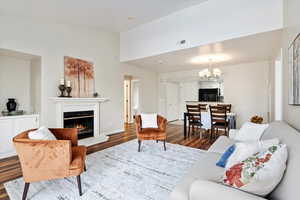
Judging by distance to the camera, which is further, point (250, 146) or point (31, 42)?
point (31, 42)

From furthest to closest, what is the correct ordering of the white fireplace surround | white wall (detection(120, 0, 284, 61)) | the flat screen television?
the flat screen television → the white fireplace surround → white wall (detection(120, 0, 284, 61))

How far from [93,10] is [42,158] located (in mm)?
3143

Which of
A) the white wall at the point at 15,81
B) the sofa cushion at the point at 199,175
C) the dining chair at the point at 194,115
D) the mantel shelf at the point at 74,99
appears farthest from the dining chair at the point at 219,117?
the white wall at the point at 15,81

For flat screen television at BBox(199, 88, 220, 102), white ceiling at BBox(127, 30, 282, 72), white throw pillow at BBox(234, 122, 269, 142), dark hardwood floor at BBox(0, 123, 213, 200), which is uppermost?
white ceiling at BBox(127, 30, 282, 72)

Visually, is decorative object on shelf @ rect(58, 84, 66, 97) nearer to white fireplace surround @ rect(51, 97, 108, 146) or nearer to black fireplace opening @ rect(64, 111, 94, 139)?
white fireplace surround @ rect(51, 97, 108, 146)

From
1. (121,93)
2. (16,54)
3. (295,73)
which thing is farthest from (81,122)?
(295,73)

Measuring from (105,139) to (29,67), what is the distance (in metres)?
2.61

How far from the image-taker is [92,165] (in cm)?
243

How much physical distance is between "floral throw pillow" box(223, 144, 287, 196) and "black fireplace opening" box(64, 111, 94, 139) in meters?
3.69

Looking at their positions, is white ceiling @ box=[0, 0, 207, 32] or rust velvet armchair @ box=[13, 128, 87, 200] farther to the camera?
white ceiling @ box=[0, 0, 207, 32]

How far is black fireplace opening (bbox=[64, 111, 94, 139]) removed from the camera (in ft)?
11.9

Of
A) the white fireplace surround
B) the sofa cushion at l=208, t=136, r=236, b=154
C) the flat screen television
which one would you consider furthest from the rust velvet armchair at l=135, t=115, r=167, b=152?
the flat screen television

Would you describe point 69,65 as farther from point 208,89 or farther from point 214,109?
point 208,89

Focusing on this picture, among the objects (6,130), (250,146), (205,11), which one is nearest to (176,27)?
(205,11)
